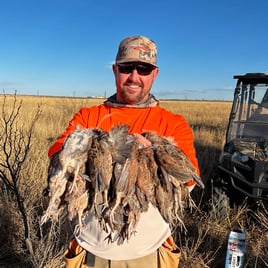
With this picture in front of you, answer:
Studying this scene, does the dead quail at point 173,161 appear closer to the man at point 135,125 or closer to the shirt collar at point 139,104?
the man at point 135,125

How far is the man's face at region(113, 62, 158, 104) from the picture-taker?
8.88 feet

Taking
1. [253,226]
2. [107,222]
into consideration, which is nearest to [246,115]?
[253,226]

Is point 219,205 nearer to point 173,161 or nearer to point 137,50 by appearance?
point 137,50

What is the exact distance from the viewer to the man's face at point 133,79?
107 inches

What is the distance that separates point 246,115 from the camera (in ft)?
21.4

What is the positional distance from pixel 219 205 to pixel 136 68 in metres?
3.70

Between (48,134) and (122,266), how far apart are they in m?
9.19

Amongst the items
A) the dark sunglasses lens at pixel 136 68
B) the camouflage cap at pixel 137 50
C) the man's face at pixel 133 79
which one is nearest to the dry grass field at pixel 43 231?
the man's face at pixel 133 79

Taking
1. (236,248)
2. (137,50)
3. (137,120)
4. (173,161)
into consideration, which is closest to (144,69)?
(137,50)

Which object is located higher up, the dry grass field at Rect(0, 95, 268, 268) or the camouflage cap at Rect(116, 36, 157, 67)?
the camouflage cap at Rect(116, 36, 157, 67)

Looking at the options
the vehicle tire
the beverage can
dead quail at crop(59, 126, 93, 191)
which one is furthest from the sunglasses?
the vehicle tire

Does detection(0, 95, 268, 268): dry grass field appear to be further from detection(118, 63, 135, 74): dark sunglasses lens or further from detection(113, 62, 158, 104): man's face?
detection(118, 63, 135, 74): dark sunglasses lens

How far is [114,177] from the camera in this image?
183 cm

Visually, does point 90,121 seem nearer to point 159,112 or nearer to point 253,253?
point 159,112
